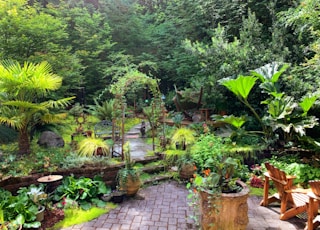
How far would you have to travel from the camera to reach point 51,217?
353cm

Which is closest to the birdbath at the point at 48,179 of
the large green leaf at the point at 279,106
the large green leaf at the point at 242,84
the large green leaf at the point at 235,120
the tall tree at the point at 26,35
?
the tall tree at the point at 26,35

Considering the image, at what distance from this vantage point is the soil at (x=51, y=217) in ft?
11.0

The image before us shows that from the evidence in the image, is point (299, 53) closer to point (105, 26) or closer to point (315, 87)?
point (315, 87)

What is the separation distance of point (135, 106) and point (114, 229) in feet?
29.8

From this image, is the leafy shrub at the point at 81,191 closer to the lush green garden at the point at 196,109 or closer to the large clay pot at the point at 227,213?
the lush green garden at the point at 196,109

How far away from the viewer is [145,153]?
6.06m

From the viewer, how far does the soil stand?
11.0ft

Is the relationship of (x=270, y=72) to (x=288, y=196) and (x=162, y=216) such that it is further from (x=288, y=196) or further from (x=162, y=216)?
(x=162, y=216)

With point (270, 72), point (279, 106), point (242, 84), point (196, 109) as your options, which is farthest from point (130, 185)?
point (196, 109)

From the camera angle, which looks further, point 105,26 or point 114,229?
point 105,26

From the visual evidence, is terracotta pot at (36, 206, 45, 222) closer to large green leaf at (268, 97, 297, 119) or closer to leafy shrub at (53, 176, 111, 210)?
leafy shrub at (53, 176, 111, 210)

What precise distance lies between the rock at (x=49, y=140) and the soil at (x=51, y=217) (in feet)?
7.85

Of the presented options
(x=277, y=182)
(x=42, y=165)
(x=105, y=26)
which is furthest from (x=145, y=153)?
(x=105, y=26)

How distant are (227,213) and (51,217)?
252cm
